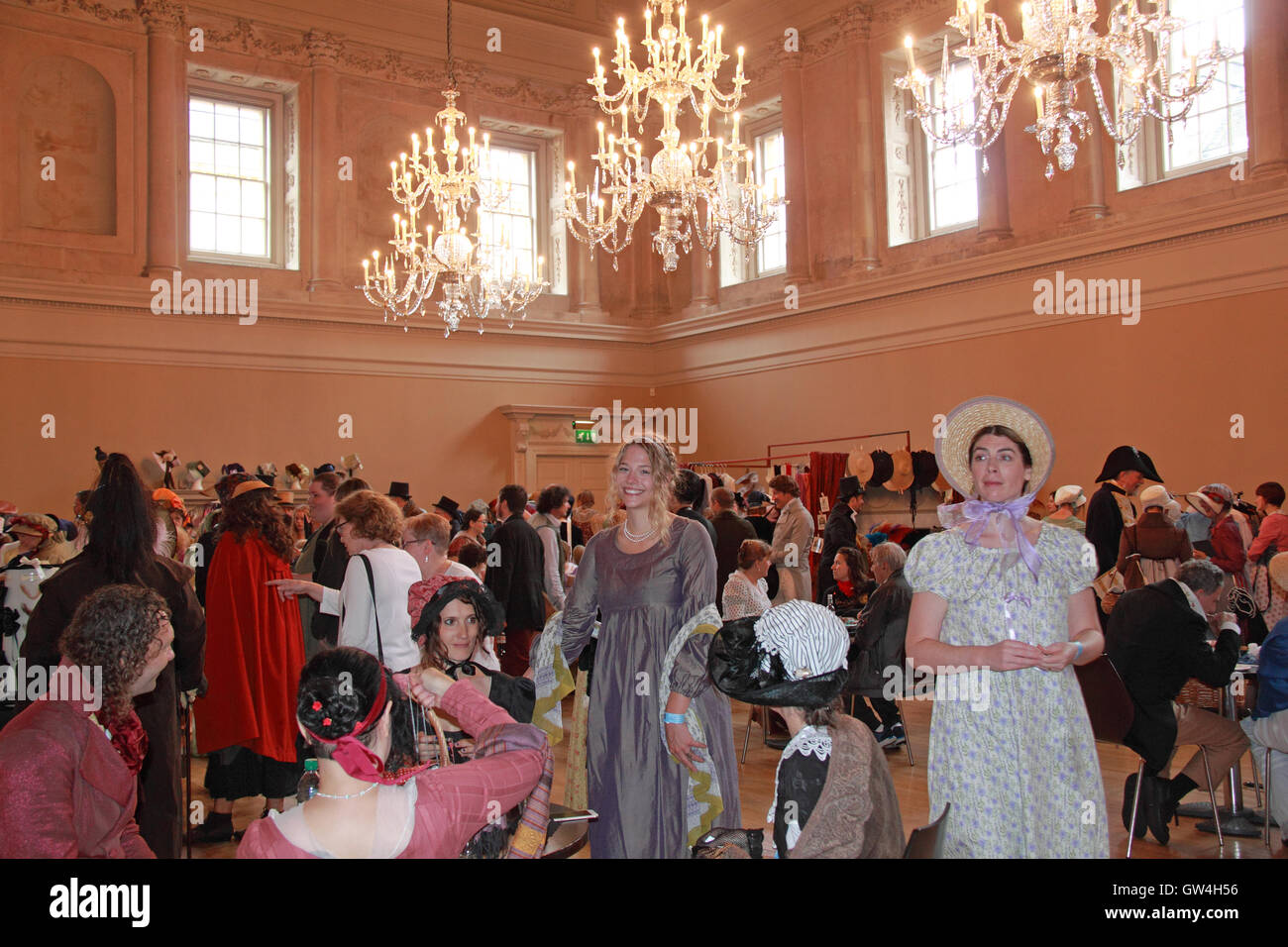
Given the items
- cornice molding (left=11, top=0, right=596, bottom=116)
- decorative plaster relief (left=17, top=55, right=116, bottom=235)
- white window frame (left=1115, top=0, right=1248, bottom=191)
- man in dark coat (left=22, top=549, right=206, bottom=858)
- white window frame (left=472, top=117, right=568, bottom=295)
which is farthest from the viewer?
white window frame (left=472, top=117, right=568, bottom=295)

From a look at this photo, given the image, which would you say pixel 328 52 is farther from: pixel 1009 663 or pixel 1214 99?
pixel 1009 663

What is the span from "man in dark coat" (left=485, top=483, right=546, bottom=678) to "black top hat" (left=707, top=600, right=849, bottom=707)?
16.1 ft

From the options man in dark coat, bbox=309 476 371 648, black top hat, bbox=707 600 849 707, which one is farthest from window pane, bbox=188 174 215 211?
black top hat, bbox=707 600 849 707

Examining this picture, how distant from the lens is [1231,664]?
411cm

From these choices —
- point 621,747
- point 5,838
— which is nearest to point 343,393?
point 621,747

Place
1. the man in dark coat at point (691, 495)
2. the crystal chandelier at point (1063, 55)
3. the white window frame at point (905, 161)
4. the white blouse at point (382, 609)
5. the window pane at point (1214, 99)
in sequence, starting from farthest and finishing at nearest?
1. the white window frame at point (905, 161)
2. the window pane at point (1214, 99)
3. the crystal chandelier at point (1063, 55)
4. the man in dark coat at point (691, 495)
5. the white blouse at point (382, 609)

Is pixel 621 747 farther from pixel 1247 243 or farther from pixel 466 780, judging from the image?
pixel 1247 243

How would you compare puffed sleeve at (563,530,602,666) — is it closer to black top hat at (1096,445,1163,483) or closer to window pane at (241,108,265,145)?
black top hat at (1096,445,1163,483)

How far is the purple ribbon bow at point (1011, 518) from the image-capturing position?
7.75 feet

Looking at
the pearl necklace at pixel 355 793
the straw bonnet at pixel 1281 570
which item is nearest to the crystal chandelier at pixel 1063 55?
the straw bonnet at pixel 1281 570

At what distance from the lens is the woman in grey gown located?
315cm

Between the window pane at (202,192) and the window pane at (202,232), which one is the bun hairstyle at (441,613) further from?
the window pane at (202,192)

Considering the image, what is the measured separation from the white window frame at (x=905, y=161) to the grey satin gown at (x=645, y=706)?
33.2 ft

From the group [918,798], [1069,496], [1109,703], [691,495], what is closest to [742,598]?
[691,495]
